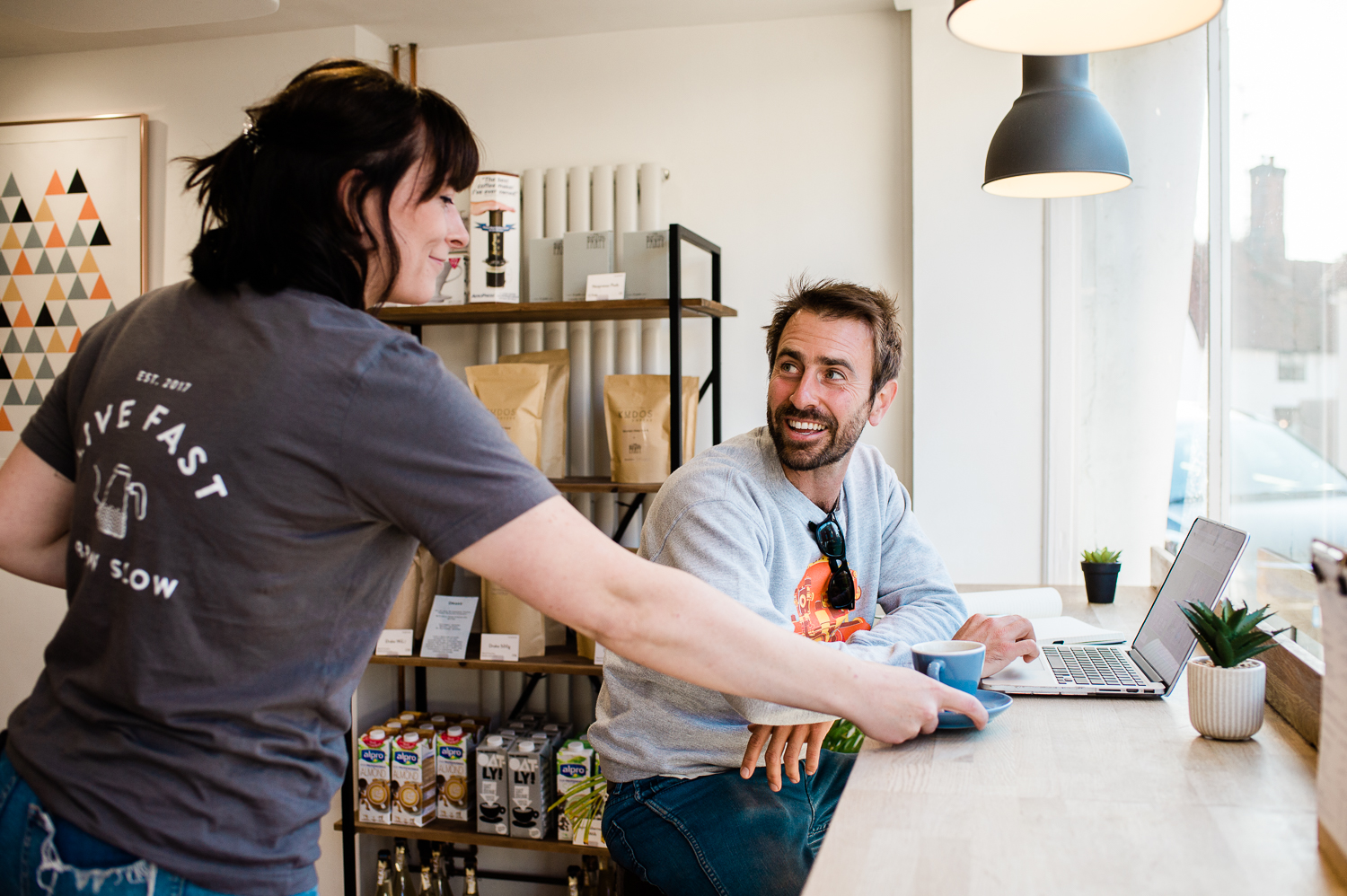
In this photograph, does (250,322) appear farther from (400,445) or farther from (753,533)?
(753,533)

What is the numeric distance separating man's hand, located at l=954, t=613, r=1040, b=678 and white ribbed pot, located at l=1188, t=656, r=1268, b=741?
31cm

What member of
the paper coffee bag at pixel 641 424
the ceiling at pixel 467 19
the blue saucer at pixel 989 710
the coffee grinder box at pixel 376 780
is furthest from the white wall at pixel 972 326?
the coffee grinder box at pixel 376 780

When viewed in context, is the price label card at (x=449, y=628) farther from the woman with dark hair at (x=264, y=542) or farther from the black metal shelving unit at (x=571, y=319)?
the woman with dark hair at (x=264, y=542)

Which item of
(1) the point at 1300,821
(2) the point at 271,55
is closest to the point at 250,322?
(1) the point at 1300,821

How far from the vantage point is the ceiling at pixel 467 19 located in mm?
2922

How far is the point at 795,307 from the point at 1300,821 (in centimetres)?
118

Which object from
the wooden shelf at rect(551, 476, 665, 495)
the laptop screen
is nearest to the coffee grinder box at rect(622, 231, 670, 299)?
the wooden shelf at rect(551, 476, 665, 495)

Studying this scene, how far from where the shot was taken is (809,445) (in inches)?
67.0

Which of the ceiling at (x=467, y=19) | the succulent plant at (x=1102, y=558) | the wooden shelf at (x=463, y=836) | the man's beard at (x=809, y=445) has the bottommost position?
the wooden shelf at (x=463, y=836)

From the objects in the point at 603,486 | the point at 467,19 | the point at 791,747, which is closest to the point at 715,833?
the point at 791,747

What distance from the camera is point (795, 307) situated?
1.89m

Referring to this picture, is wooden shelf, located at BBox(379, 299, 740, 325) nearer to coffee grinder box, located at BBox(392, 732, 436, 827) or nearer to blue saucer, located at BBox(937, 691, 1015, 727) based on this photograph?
coffee grinder box, located at BBox(392, 732, 436, 827)

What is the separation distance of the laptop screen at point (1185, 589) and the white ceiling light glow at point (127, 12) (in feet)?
5.50

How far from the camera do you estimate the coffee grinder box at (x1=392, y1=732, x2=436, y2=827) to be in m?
2.88
